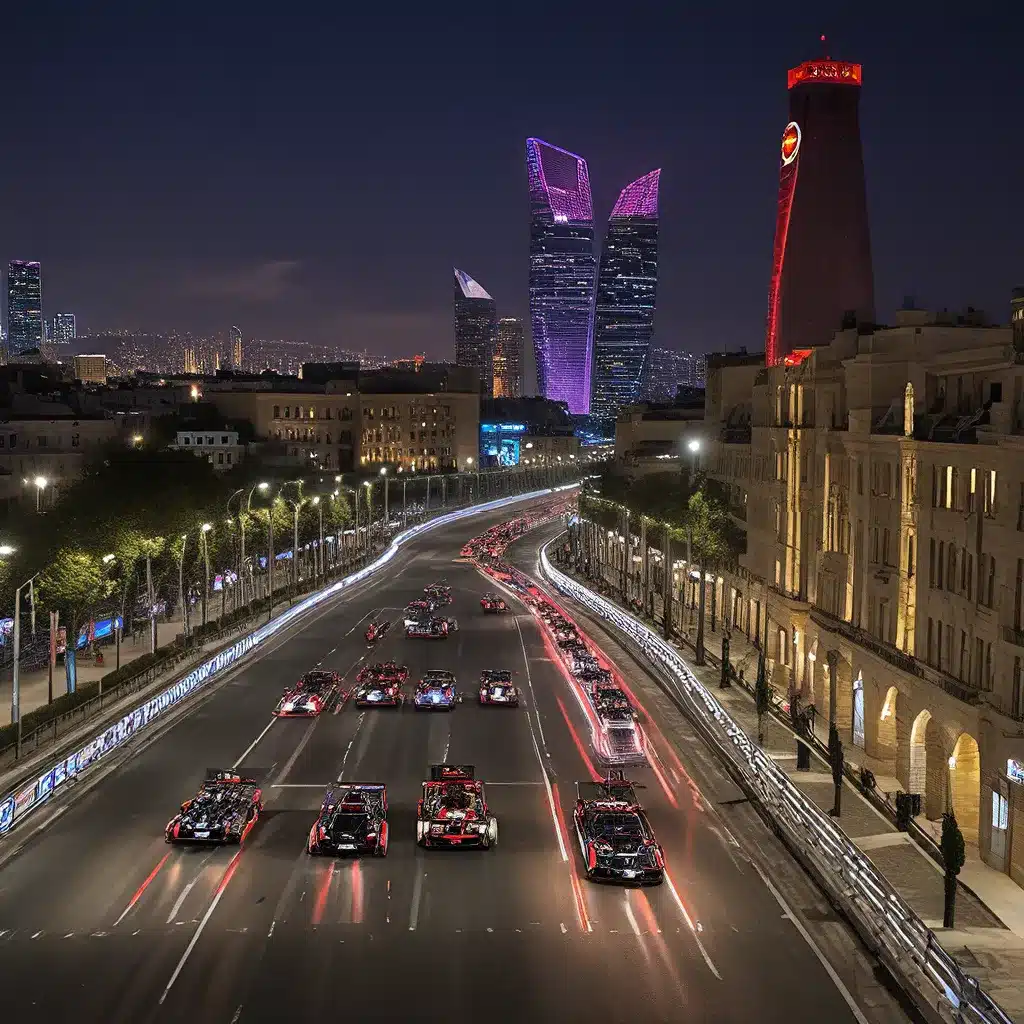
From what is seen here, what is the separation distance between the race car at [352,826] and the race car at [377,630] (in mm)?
39703

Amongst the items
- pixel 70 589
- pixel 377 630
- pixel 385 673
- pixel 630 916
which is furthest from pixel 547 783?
pixel 377 630

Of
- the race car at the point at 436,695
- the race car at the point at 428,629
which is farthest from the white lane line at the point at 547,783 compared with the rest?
the race car at the point at 428,629

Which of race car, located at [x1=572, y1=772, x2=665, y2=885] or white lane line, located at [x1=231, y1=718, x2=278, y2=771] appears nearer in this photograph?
race car, located at [x1=572, y1=772, x2=665, y2=885]

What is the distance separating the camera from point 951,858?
27594mm

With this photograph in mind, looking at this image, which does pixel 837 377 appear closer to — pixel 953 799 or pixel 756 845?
A: pixel 953 799

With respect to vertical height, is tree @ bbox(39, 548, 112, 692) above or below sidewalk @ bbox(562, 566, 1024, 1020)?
above

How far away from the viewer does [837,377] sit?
55.8 metres

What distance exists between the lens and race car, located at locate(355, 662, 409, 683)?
57612 mm

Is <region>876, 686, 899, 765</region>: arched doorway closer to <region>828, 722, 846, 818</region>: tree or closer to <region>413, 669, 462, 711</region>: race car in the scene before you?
<region>828, 722, 846, 818</region>: tree

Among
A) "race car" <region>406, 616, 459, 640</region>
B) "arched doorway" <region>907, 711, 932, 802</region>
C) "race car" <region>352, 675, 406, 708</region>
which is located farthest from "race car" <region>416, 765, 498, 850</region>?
"race car" <region>406, 616, 459, 640</region>

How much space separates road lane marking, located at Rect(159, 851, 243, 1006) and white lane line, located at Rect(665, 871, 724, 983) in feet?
33.0

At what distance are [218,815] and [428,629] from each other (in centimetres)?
4371

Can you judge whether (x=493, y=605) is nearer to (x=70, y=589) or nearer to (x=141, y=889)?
(x=70, y=589)

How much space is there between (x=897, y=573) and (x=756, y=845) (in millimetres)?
14621
